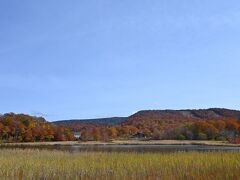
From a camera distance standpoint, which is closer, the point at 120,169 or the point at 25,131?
the point at 120,169

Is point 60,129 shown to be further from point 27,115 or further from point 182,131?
point 182,131

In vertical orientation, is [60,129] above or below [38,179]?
above

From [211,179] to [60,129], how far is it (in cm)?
10237

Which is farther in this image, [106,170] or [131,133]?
[131,133]

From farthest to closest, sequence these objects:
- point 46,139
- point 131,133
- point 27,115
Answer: point 131,133, point 27,115, point 46,139

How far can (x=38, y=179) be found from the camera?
17031mm

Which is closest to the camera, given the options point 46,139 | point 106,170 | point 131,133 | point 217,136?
point 106,170

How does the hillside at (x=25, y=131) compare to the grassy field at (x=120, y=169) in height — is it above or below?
above

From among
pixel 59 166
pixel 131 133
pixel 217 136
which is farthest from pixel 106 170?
pixel 131 133

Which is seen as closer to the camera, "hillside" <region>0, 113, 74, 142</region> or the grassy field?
the grassy field

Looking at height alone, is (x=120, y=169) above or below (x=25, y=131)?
below

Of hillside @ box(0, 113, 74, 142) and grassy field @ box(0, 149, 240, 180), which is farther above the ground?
hillside @ box(0, 113, 74, 142)

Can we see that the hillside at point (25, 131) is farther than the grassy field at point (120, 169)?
Yes

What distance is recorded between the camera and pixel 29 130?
103m
